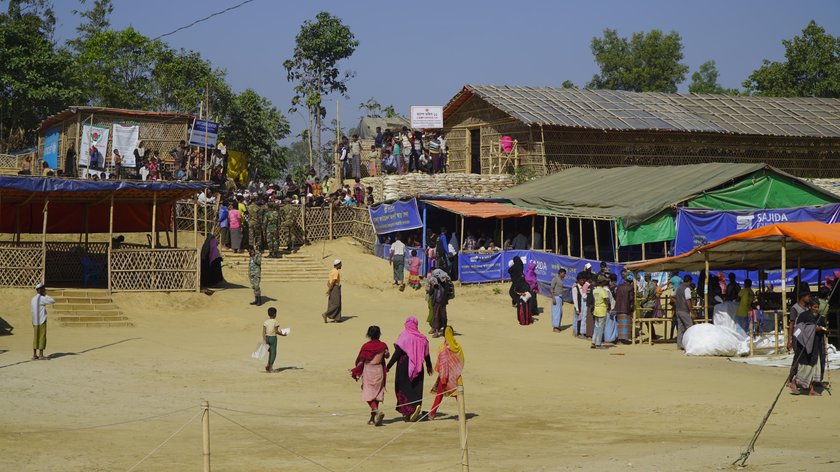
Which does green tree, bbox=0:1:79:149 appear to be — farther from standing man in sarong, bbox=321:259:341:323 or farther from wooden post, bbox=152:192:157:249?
standing man in sarong, bbox=321:259:341:323

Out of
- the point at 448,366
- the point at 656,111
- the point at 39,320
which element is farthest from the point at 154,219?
the point at 656,111

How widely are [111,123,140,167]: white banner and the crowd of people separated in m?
7.70

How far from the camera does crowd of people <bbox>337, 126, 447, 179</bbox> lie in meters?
34.1

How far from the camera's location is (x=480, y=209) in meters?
28.6

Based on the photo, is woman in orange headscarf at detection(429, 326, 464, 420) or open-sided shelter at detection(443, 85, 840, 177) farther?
open-sided shelter at detection(443, 85, 840, 177)

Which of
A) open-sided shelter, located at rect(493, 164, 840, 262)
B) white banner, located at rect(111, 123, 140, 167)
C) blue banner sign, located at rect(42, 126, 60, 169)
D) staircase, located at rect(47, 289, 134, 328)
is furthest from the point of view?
blue banner sign, located at rect(42, 126, 60, 169)

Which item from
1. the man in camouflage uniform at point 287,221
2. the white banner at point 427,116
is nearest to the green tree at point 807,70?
the white banner at point 427,116

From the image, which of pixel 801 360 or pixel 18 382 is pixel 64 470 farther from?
pixel 801 360

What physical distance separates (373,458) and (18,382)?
23.1ft

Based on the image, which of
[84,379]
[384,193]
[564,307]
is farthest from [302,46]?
[84,379]

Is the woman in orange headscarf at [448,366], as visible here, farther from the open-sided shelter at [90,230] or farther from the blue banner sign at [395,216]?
the blue banner sign at [395,216]

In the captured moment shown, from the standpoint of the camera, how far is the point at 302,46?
150 ft

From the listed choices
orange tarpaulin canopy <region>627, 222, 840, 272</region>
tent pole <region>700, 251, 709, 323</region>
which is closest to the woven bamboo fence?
orange tarpaulin canopy <region>627, 222, 840, 272</region>

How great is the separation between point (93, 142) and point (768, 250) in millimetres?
22000
